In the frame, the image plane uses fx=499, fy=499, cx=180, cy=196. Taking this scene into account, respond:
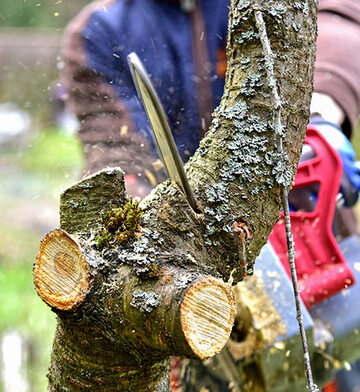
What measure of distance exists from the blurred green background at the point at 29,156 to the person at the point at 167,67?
1.75 metres

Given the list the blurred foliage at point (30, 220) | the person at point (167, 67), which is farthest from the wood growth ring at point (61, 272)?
the blurred foliage at point (30, 220)

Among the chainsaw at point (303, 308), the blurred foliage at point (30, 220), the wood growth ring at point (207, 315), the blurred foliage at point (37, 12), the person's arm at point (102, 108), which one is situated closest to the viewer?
the wood growth ring at point (207, 315)

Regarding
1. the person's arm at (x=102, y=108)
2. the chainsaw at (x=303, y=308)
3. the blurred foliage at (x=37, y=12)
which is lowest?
the chainsaw at (x=303, y=308)

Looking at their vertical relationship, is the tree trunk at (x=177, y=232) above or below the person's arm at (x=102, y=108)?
below

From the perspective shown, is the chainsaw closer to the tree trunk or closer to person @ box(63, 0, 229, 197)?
the tree trunk

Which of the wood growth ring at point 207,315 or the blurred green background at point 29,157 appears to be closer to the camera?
the wood growth ring at point 207,315

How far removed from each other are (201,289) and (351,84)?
1.31m

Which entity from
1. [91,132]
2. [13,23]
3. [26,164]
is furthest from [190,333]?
[13,23]

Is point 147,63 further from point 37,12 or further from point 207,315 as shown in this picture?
point 37,12

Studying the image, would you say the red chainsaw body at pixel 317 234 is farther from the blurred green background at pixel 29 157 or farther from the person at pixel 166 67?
the blurred green background at pixel 29 157

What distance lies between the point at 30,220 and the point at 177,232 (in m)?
4.53

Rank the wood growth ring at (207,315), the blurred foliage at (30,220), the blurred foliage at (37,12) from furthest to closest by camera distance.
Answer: the blurred foliage at (37,12), the blurred foliage at (30,220), the wood growth ring at (207,315)

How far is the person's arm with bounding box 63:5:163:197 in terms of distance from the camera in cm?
146

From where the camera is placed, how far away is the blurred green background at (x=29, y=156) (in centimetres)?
335
